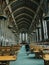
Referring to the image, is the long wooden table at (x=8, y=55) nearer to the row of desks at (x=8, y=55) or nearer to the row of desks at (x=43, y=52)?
the row of desks at (x=8, y=55)

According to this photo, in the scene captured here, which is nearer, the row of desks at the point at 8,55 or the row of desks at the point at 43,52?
the row of desks at the point at 8,55

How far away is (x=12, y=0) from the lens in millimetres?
23781

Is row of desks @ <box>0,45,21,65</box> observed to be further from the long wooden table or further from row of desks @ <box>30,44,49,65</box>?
row of desks @ <box>30,44,49,65</box>

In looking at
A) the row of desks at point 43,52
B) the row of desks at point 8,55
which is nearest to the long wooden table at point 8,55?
the row of desks at point 8,55

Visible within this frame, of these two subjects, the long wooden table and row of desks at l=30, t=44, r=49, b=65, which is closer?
the long wooden table

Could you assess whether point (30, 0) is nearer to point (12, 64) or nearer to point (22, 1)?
point (22, 1)

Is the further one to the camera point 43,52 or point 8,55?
point 43,52

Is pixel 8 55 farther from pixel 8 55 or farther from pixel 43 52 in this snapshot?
pixel 43 52

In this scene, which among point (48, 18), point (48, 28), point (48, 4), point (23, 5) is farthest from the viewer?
point (23, 5)

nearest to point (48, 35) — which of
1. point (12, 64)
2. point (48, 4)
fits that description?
point (48, 4)

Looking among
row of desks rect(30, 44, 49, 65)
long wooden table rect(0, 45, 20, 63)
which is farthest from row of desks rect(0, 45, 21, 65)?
A: row of desks rect(30, 44, 49, 65)

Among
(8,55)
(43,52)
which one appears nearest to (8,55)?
(8,55)

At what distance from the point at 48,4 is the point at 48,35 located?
24.5 feet

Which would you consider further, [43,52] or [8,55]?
[43,52]
